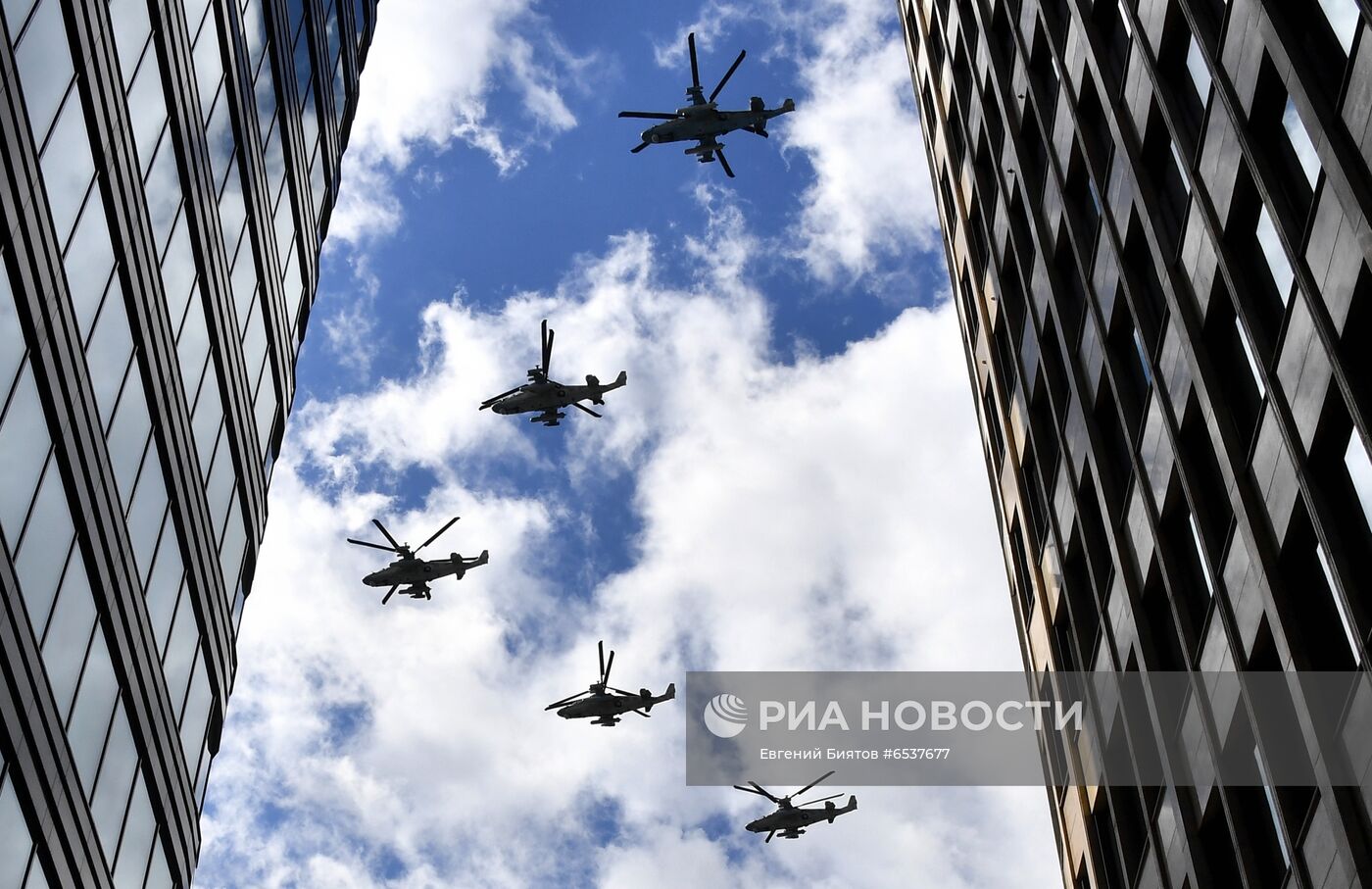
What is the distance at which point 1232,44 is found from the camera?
2036cm

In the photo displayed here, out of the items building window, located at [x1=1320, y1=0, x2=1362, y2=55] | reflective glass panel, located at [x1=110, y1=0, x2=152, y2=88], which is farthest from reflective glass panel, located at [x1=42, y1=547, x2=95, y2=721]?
building window, located at [x1=1320, y1=0, x2=1362, y2=55]

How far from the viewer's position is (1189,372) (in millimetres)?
22531

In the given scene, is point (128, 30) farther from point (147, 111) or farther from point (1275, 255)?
point (1275, 255)

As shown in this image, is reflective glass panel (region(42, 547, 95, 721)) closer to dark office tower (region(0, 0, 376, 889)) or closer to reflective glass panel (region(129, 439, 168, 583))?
dark office tower (region(0, 0, 376, 889))

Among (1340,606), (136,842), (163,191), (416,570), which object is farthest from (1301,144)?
(416,570)

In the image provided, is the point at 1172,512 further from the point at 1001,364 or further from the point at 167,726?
the point at 167,726

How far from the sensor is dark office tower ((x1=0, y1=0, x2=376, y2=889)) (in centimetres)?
2017

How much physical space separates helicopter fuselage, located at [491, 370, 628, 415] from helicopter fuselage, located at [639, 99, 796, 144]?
26.6 ft

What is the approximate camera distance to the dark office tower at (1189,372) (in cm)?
1759

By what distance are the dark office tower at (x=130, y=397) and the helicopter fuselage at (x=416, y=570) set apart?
8851 millimetres

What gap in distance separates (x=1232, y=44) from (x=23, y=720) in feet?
66.4

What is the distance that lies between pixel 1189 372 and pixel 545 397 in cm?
2442

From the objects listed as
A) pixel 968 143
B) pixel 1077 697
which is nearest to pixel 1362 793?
pixel 1077 697

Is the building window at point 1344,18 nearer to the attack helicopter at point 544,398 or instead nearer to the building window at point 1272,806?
the building window at point 1272,806
